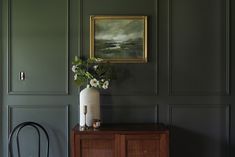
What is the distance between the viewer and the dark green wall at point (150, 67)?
11.0ft

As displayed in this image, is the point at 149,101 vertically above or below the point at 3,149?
above

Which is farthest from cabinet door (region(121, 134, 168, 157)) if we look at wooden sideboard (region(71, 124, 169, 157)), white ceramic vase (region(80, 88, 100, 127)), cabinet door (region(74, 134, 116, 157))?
white ceramic vase (region(80, 88, 100, 127))

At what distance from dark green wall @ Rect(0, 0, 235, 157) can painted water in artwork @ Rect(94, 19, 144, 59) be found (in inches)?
4.3

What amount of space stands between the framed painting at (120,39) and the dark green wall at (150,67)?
0.29 ft

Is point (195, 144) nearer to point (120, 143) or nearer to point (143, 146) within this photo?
point (143, 146)

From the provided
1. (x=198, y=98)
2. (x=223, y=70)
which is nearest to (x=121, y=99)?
(x=198, y=98)

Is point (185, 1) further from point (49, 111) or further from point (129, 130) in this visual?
point (49, 111)

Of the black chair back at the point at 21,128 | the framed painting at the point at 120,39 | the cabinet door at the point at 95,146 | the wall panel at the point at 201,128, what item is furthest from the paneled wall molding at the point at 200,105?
the black chair back at the point at 21,128

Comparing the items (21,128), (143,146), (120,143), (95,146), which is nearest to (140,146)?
(143,146)

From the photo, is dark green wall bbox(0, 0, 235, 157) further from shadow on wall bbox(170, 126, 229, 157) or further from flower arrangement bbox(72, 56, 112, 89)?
flower arrangement bbox(72, 56, 112, 89)

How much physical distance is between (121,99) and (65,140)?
787mm

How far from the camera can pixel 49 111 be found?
132 inches

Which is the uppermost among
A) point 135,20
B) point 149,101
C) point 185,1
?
point 185,1

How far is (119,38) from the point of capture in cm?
332
